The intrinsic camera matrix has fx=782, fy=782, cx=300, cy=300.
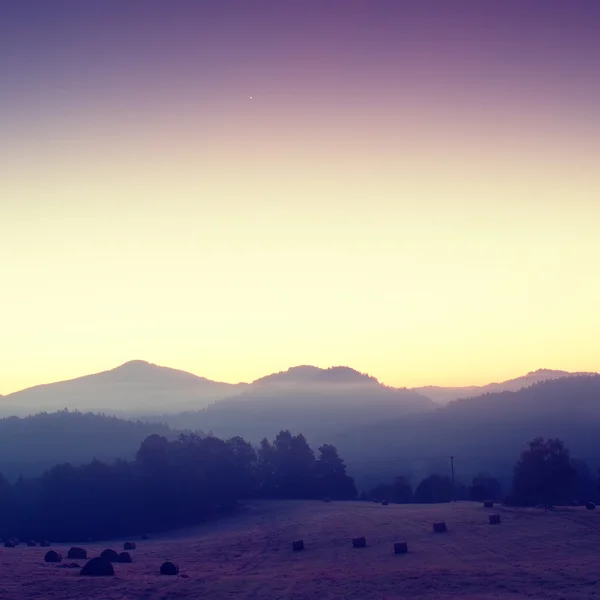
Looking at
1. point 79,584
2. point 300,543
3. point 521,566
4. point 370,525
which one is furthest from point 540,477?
point 79,584

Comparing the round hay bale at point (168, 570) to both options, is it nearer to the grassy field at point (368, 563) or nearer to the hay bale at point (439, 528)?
the grassy field at point (368, 563)

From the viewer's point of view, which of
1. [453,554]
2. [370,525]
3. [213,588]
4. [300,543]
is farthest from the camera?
[370,525]

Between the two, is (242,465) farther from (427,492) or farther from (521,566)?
(521,566)

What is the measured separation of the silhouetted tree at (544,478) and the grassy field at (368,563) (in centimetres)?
1061

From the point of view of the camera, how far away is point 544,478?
9162 centimetres

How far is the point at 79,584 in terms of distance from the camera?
4728cm

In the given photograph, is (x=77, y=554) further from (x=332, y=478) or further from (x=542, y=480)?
(x=332, y=478)

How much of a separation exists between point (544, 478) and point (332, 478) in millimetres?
43524

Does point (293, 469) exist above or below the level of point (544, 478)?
above

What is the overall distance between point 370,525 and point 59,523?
189 ft

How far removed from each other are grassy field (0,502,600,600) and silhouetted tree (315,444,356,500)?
1598 inches

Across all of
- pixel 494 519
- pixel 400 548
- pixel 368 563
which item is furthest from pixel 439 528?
pixel 368 563

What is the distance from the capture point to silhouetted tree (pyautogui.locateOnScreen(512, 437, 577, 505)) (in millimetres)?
90562

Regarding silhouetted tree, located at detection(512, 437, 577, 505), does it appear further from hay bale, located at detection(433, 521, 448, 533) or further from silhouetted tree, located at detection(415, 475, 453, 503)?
silhouetted tree, located at detection(415, 475, 453, 503)
